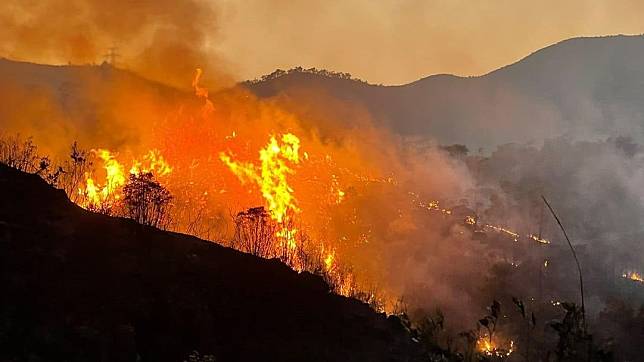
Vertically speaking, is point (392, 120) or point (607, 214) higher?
point (392, 120)

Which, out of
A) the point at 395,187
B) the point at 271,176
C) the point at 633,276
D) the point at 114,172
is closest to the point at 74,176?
the point at 114,172

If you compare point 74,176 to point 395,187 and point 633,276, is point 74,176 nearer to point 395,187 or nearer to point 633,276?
point 395,187

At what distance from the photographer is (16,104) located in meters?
38.6

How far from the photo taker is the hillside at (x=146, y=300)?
10656 mm

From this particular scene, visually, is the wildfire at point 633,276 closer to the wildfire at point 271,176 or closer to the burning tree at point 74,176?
the wildfire at point 271,176

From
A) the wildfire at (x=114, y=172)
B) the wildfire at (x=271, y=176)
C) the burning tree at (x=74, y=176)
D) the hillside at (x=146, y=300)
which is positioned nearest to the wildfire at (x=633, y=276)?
the wildfire at (x=271, y=176)

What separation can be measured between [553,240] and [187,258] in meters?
112

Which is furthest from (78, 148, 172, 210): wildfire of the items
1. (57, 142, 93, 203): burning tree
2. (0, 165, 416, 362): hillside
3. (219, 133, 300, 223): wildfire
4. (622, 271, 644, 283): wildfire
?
(622, 271, 644, 283): wildfire

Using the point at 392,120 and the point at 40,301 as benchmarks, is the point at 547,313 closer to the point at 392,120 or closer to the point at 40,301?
the point at 40,301

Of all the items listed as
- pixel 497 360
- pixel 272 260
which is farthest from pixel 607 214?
pixel 272 260

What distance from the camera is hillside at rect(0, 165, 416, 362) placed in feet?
35.0

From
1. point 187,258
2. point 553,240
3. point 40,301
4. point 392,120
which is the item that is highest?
point 392,120

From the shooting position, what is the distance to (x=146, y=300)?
39.8ft

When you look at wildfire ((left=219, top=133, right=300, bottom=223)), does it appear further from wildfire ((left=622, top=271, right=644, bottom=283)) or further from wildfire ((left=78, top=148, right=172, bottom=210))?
wildfire ((left=622, top=271, right=644, bottom=283))
